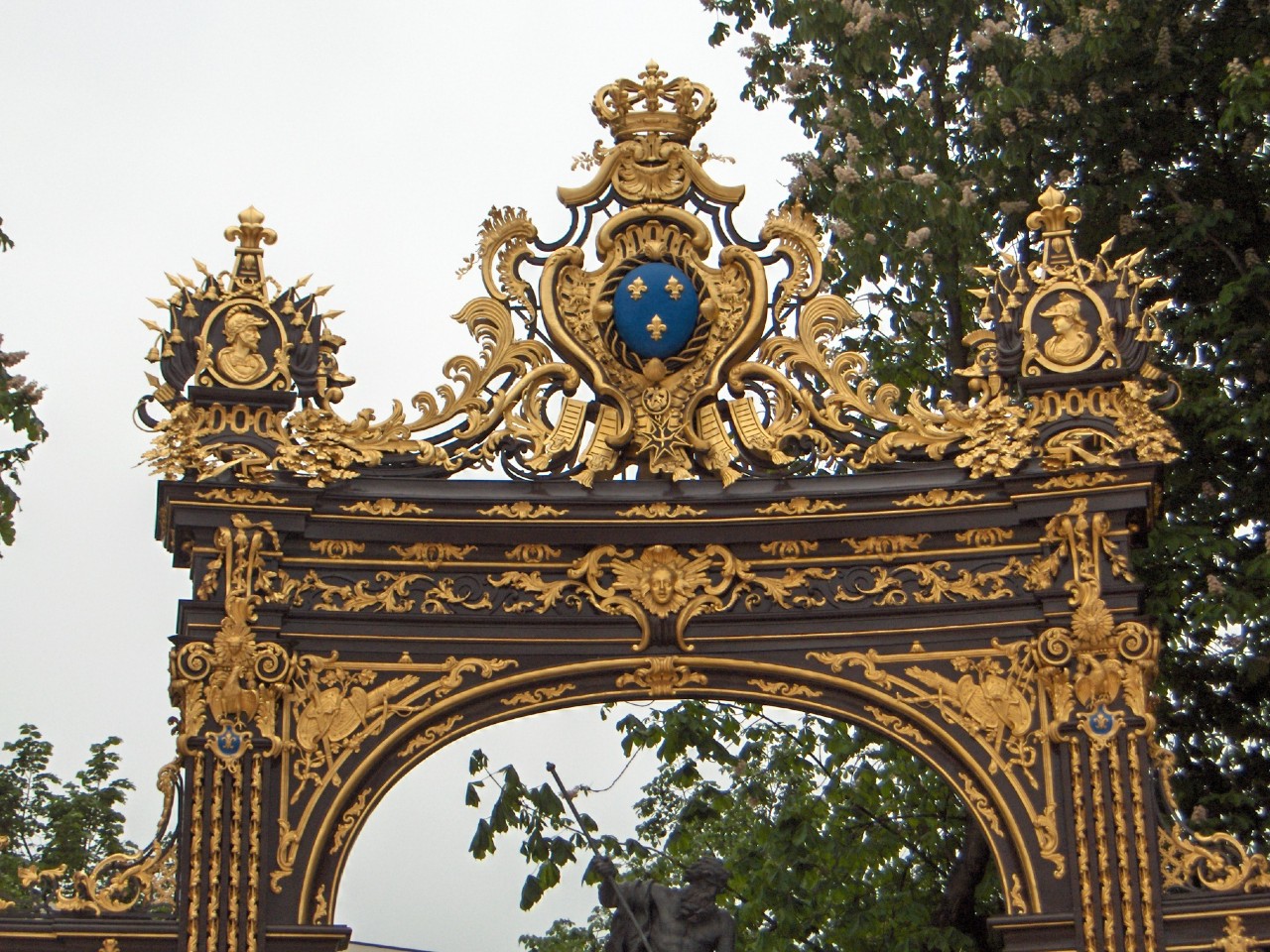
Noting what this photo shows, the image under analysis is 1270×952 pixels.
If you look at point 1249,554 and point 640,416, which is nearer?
point 640,416

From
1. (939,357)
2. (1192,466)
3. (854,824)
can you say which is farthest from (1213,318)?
(854,824)

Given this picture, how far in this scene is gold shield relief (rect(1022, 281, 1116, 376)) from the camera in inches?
560

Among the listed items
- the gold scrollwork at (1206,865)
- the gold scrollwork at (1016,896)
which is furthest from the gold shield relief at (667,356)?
the gold scrollwork at (1206,865)

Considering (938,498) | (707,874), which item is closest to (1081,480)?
(938,498)

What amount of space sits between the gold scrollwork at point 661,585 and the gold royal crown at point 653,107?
2320 mm

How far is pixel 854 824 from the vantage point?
1858cm

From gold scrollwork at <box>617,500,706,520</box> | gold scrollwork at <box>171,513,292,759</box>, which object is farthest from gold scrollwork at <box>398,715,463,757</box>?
gold scrollwork at <box>617,500,706,520</box>

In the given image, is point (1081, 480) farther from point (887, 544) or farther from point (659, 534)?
point (659, 534)

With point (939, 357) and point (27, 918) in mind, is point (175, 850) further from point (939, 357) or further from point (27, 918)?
point (939, 357)

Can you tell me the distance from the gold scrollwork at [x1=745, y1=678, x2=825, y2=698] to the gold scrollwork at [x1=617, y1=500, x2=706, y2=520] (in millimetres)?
958

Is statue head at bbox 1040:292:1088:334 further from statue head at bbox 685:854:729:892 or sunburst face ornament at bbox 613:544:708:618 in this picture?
statue head at bbox 685:854:729:892

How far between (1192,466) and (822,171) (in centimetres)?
339

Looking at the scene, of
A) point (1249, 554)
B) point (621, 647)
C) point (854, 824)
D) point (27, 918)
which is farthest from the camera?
point (854, 824)

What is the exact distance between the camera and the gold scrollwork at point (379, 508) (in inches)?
561
